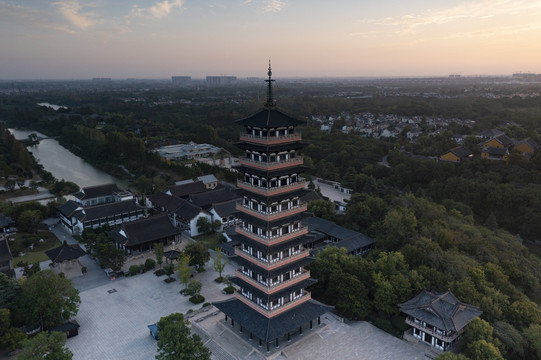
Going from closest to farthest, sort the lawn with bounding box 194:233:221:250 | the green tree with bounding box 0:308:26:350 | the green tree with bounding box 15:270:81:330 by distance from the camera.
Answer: the green tree with bounding box 0:308:26:350 → the green tree with bounding box 15:270:81:330 → the lawn with bounding box 194:233:221:250

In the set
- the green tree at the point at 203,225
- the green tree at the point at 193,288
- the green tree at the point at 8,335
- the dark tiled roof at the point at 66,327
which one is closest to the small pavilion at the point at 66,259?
the dark tiled roof at the point at 66,327

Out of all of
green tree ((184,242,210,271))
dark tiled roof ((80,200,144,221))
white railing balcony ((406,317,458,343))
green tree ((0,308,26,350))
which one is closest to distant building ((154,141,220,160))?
dark tiled roof ((80,200,144,221))

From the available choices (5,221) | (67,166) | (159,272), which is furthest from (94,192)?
(67,166)

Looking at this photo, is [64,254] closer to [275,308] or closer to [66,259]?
[66,259]

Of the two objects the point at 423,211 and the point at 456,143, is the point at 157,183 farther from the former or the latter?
the point at 456,143

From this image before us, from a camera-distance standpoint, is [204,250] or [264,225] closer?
[264,225]

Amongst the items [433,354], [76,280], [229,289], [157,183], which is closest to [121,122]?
[157,183]

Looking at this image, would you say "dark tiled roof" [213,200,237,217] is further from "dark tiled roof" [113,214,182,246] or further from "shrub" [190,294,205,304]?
"shrub" [190,294,205,304]
